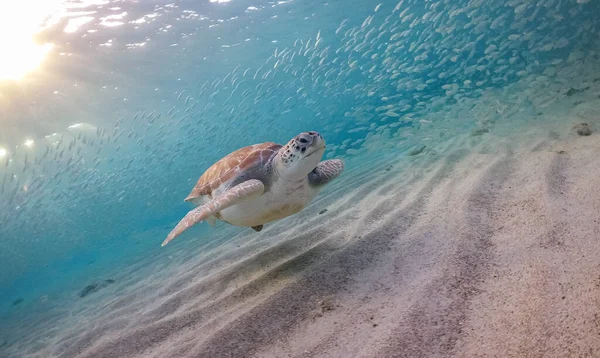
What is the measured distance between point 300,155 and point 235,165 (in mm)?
1017

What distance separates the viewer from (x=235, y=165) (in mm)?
3480

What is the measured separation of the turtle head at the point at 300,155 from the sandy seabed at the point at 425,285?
85 cm

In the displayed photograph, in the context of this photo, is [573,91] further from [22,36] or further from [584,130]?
[22,36]

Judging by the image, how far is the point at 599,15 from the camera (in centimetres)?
1309

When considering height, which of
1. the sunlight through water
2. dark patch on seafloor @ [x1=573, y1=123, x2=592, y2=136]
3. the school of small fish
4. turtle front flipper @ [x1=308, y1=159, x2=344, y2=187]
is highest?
the sunlight through water

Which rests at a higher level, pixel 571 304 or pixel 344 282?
pixel 344 282

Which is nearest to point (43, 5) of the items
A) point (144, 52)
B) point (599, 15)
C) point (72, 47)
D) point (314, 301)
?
point (72, 47)

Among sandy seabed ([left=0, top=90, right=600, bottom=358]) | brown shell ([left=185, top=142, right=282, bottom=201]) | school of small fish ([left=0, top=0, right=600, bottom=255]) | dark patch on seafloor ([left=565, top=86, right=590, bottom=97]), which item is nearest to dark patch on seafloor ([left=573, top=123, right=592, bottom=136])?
sandy seabed ([left=0, top=90, right=600, bottom=358])

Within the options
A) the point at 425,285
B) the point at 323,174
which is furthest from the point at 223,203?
the point at 425,285

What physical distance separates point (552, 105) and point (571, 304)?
29.7 feet

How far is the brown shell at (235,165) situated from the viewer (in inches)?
132

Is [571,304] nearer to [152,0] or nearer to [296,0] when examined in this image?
[152,0]

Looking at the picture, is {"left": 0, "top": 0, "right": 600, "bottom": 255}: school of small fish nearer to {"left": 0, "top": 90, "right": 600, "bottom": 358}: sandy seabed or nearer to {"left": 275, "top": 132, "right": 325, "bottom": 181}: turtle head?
{"left": 0, "top": 90, "right": 600, "bottom": 358}: sandy seabed

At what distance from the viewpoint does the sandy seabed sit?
147 cm
